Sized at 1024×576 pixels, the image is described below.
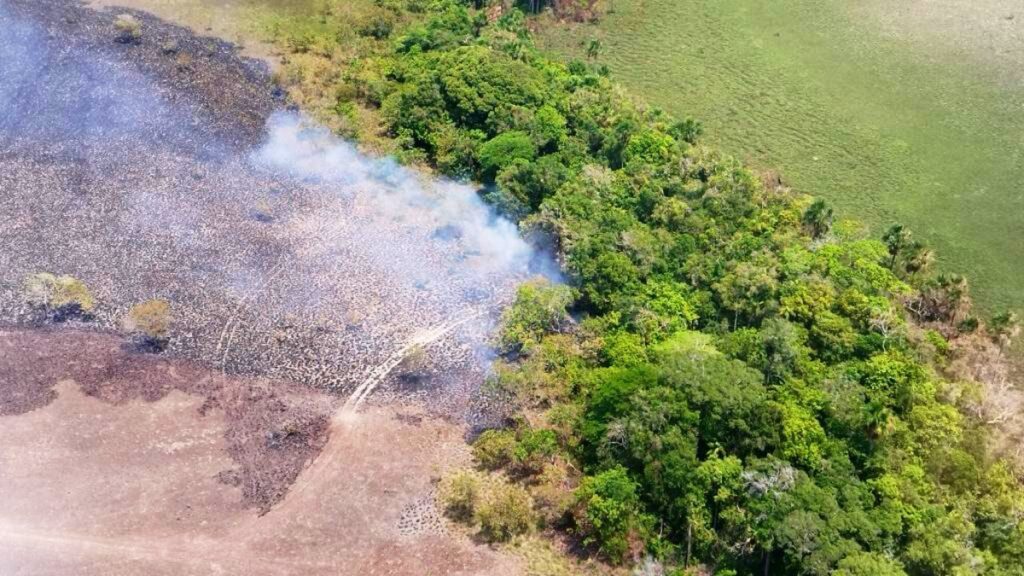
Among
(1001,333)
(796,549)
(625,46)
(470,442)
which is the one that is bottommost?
(470,442)

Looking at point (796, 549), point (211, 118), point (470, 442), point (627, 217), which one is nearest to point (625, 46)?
point (627, 217)

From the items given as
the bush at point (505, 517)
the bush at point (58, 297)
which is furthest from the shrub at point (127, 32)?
the bush at point (505, 517)

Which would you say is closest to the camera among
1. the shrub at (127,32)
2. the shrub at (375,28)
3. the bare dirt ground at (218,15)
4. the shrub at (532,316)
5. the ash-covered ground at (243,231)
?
the shrub at (532,316)

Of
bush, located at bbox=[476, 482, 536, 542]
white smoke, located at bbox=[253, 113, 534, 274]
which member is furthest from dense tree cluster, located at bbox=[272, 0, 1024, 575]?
white smoke, located at bbox=[253, 113, 534, 274]

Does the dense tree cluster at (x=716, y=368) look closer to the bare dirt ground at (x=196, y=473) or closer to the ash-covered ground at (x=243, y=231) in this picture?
the ash-covered ground at (x=243, y=231)

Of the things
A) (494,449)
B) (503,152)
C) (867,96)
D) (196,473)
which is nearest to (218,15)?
(503,152)

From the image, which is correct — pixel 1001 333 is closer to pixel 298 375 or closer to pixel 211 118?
pixel 298 375

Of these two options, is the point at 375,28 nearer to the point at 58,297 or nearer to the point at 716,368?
the point at 58,297
